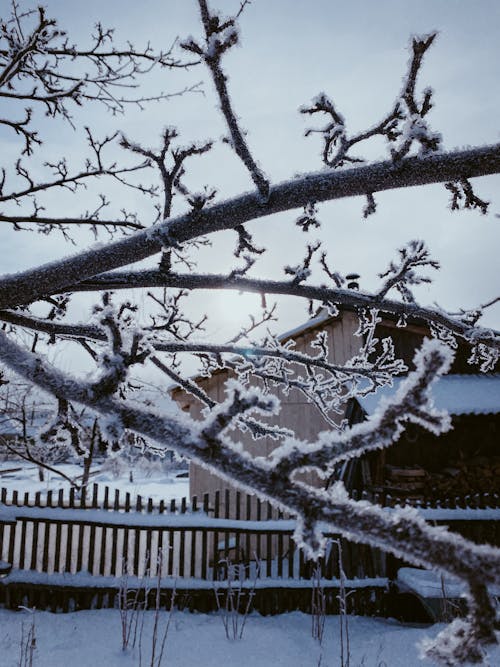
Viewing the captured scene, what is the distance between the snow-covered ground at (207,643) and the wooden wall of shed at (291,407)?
13.6ft

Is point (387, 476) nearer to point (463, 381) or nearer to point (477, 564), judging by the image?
point (463, 381)

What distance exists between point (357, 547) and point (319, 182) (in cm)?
835

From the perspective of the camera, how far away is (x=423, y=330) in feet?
40.3

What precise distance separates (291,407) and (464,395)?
441 centimetres

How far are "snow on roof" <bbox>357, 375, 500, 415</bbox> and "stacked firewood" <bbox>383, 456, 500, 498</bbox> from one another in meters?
1.66

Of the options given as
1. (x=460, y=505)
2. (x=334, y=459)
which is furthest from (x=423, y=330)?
(x=334, y=459)

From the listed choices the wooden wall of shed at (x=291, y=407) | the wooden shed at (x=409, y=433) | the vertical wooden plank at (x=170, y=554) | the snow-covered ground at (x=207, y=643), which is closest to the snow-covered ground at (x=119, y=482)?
the wooden wall of shed at (x=291, y=407)

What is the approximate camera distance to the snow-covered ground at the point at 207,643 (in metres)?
5.04

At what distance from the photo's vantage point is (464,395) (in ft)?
35.1

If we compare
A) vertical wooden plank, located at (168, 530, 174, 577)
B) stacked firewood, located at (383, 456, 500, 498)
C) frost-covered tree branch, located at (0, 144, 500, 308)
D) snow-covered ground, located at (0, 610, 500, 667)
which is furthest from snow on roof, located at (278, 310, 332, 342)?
frost-covered tree branch, located at (0, 144, 500, 308)

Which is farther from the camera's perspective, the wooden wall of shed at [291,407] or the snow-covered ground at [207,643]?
the wooden wall of shed at [291,407]

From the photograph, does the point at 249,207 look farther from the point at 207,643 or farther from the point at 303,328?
the point at 303,328

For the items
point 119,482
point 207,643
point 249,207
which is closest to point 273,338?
point 249,207

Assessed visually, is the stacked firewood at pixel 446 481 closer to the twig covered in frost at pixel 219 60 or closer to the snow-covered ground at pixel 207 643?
the snow-covered ground at pixel 207 643
